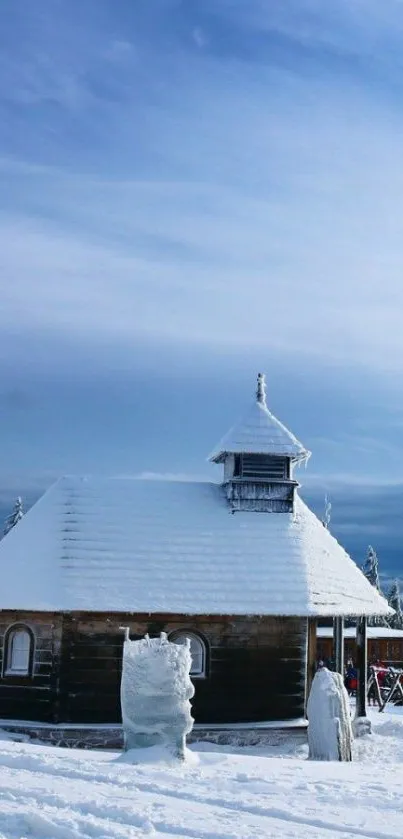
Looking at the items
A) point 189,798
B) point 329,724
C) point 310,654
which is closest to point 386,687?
point 310,654

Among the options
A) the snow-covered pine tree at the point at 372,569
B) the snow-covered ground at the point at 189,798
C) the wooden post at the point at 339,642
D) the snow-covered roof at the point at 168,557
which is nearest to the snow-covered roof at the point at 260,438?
the snow-covered roof at the point at 168,557

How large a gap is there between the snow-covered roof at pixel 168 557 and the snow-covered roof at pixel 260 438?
125 cm

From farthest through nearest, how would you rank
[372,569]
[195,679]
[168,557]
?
[372,569], [168,557], [195,679]

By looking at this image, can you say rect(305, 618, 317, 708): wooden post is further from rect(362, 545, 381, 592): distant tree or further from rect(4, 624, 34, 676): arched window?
rect(362, 545, 381, 592): distant tree

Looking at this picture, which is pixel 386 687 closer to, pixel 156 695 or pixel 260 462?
pixel 260 462

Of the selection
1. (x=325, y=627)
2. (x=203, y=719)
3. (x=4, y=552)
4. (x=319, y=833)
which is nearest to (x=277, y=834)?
(x=319, y=833)

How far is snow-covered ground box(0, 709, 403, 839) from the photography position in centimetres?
945

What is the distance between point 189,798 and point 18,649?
10929 mm

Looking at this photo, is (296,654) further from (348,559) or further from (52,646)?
(52,646)

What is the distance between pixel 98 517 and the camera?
22828 millimetres

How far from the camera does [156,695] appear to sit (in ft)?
48.9

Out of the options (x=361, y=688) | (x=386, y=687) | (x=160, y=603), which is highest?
(x=160, y=603)

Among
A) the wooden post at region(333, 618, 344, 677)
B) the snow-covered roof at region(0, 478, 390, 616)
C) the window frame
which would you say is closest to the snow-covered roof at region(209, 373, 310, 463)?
the snow-covered roof at region(0, 478, 390, 616)

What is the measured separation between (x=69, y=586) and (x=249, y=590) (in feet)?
13.1
